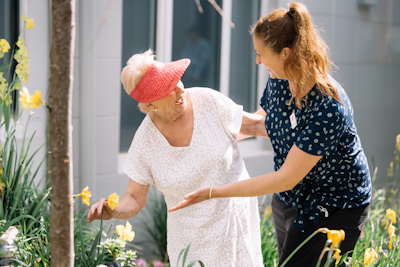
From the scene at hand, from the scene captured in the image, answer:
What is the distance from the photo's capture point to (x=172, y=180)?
1669 mm

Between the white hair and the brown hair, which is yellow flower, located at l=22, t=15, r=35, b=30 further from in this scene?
the brown hair

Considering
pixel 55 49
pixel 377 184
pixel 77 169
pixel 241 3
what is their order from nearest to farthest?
pixel 55 49 < pixel 77 169 < pixel 241 3 < pixel 377 184

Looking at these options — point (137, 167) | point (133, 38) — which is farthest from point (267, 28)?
point (133, 38)

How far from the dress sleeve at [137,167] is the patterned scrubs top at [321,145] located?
1.75 ft

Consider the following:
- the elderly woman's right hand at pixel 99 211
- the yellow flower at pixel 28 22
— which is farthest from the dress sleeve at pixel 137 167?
the yellow flower at pixel 28 22

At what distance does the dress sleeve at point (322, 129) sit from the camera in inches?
54.1

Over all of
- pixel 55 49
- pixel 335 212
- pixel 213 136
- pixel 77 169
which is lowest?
pixel 77 169

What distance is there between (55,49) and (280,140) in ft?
3.23

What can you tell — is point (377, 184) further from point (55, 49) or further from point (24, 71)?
point (55, 49)

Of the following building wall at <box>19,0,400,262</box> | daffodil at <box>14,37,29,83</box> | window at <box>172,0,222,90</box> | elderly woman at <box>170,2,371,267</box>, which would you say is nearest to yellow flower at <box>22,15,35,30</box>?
daffodil at <box>14,37,29,83</box>

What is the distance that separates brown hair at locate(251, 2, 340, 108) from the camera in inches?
55.1

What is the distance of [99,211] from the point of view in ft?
4.80

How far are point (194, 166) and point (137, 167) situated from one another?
23cm

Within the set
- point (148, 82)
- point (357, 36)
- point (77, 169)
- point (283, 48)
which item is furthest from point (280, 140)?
point (357, 36)
